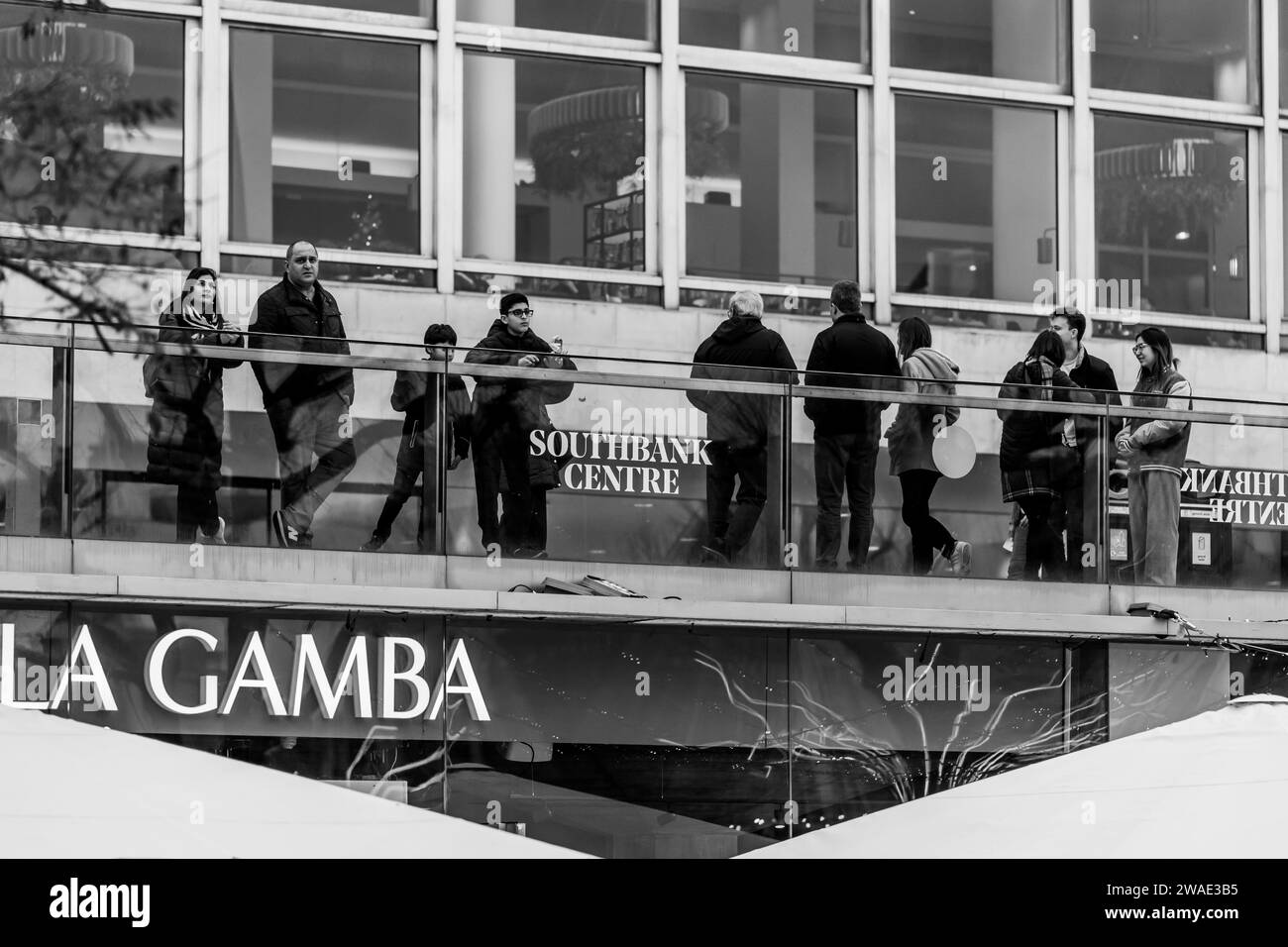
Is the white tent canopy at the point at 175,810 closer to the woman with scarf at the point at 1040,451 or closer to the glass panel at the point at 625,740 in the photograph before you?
the glass panel at the point at 625,740

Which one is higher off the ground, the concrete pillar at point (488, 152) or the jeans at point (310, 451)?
the concrete pillar at point (488, 152)

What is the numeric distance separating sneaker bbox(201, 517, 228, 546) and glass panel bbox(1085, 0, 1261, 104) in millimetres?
9457

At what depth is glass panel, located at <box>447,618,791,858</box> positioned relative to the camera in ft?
43.7

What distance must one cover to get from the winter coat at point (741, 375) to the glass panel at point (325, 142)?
13.6ft

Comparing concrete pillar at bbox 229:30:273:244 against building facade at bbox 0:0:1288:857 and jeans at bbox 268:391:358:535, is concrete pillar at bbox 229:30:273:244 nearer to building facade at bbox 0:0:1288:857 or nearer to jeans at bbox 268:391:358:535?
building facade at bbox 0:0:1288:857

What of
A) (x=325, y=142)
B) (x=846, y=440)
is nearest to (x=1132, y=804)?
(x=846, y=440)

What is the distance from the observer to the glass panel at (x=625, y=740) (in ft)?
43.7

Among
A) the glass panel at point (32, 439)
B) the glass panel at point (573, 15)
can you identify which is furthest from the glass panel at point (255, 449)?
the glass panel at point (573, 15)

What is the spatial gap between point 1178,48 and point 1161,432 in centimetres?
593

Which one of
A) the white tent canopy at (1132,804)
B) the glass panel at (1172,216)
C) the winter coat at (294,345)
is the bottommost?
the white tent canopy at (1132,804)

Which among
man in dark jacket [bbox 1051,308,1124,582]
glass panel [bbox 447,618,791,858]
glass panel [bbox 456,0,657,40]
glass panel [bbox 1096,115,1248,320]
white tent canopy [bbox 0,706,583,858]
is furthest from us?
glass panel [bbox 1096,115,1248,320]

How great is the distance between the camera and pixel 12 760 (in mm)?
9508

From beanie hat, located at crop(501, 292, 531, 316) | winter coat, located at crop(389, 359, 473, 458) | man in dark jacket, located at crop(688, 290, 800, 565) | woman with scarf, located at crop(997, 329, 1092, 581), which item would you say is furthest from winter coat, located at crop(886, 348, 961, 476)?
winter coat, located at crop(389, 359, 473, 458)

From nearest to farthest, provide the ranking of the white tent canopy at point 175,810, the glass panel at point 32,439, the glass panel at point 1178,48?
1. the white tent canopy at point 175,810
2. the glass panel at point 32,439
3. the glass panel at point 1178,48
